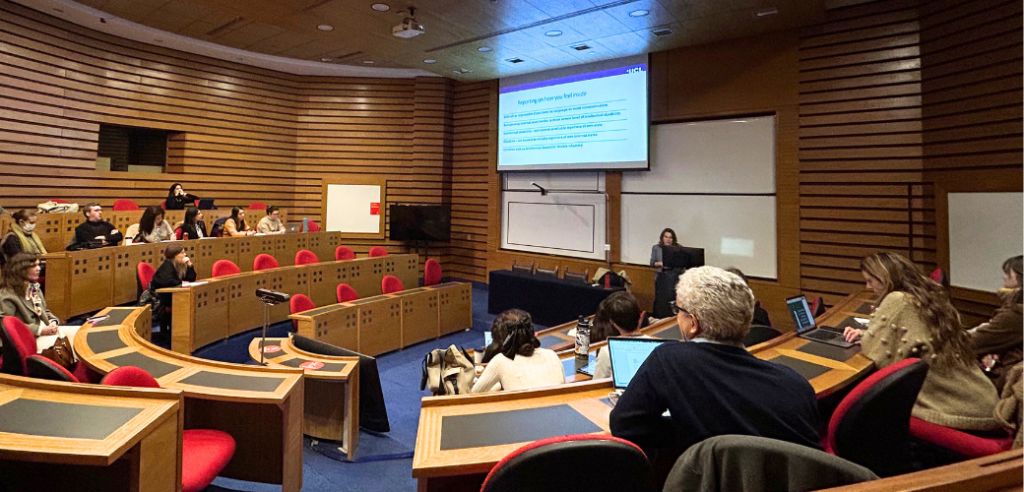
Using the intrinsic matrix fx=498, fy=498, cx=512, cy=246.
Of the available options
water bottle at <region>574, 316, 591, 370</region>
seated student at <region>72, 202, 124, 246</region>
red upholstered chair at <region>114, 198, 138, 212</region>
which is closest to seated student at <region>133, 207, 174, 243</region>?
seated student at <region>72, 202, 124, 246</region>

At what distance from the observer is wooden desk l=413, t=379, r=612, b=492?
146cm

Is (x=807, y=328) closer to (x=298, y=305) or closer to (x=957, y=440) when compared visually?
(x=957, y=440)

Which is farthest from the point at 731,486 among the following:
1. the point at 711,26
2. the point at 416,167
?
the point at 416,167

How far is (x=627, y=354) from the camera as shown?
6.91 feet

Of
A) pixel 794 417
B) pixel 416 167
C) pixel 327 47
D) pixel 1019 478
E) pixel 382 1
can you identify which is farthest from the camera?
pixel 416 167

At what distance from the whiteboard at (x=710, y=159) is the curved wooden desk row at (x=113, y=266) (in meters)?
5.55

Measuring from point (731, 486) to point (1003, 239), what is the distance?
17.0 ft

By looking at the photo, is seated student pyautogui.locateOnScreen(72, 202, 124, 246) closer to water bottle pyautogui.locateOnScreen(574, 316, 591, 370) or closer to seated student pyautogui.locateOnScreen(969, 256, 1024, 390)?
water bottle pyautogui.locateOnScreen(574, 316, 591, 370)

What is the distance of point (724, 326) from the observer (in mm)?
1500

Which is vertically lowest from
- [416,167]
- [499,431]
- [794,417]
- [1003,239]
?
[499,431]

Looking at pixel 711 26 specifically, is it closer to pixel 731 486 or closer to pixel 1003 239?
pixel 1003 239

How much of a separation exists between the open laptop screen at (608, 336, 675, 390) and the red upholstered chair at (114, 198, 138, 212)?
7.86 meters

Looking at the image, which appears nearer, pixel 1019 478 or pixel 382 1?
pixel 1019 478

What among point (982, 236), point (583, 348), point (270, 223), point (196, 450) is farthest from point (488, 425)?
point (270, 223)
